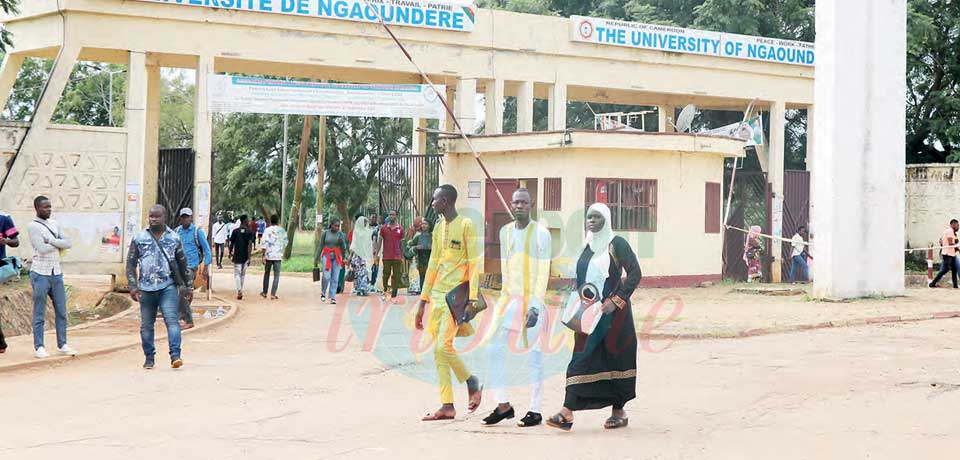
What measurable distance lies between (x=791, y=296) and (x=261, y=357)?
11790mm

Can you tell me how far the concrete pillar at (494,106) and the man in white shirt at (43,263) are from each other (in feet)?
41.0

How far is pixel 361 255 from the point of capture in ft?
65.5

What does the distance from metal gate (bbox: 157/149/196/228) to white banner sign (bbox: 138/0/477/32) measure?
2.89 m

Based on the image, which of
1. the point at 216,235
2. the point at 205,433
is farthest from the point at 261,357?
the point at 216,235

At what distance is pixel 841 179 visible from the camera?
17938 mm

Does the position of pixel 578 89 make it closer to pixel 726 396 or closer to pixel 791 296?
pixel 791 296

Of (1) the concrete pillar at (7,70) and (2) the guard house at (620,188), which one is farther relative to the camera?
(2) the guard house at (620,188)

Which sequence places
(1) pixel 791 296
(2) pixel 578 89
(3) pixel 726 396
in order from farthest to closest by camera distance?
(2) pixel 578 89 → (1) pixel 791 296 → (3) pixel 726 396

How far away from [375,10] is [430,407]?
12.6 metres

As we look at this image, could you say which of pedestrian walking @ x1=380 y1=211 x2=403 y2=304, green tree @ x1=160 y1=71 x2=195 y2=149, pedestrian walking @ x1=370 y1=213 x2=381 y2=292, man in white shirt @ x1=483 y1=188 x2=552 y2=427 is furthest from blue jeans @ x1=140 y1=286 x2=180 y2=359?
green tree @ x1=160 y1=71 x2=195 y2=149

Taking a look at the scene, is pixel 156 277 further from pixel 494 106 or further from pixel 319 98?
pixel 494 106

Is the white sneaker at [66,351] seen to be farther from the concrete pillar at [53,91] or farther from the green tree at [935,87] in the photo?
the green tree at [935,87]

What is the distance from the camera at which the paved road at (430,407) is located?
6.78 metres
